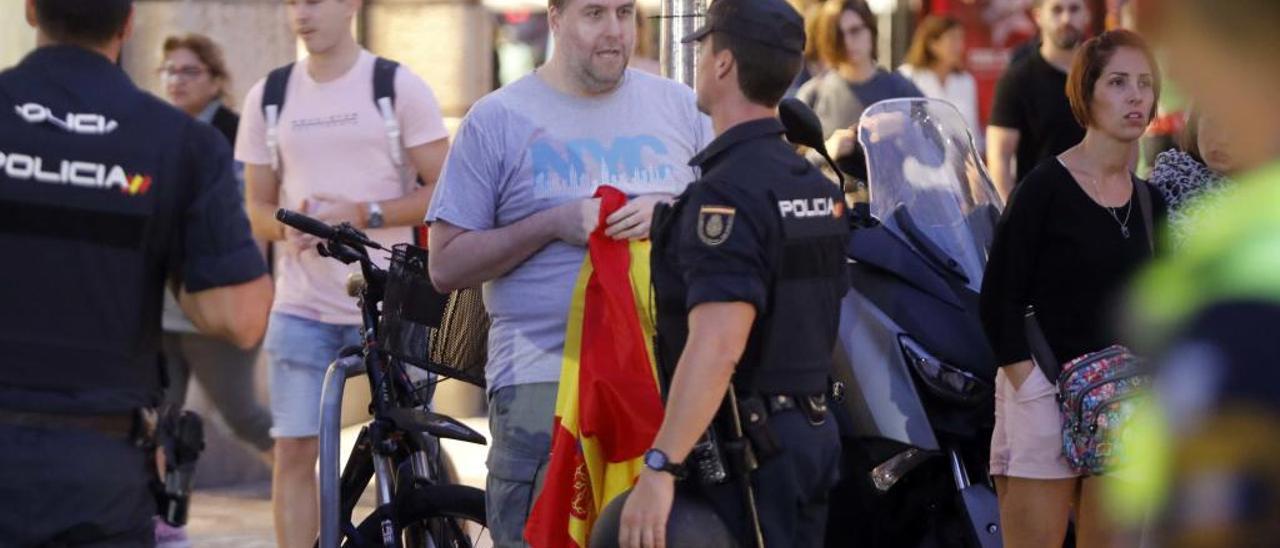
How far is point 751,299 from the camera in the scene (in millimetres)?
3928

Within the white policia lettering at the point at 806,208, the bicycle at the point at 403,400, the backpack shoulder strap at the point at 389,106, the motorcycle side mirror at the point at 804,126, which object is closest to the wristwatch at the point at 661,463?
the white policia lettering at the point at 806,208

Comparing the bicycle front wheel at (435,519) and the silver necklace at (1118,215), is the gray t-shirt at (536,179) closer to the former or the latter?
the bicycle front wheel at (435,519)

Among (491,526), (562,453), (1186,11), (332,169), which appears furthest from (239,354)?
(1186,11)

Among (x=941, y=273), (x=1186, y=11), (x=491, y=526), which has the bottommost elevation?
(x=491, y=526)

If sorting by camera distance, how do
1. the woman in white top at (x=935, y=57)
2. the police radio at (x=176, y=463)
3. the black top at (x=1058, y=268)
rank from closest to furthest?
the police radio at (x=176, y=463)
the black top at (x=1058, y=268)
the woman in white top at (x=935, y=57)

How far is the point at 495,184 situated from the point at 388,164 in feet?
5.86

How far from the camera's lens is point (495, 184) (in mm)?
5043

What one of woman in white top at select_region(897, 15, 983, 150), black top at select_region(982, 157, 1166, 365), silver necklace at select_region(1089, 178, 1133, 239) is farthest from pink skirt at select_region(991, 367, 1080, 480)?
woman in white top at select_region(897, 15, 983, 150)

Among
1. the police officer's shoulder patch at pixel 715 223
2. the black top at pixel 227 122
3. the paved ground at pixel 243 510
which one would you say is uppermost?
the black top at pixel 227 122

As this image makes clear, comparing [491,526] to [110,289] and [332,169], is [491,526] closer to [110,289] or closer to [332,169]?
[110,289]

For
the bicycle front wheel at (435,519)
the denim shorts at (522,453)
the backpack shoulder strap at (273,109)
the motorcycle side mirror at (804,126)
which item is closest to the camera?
the denim shorts at (522,453)

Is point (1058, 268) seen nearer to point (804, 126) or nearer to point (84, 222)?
point (804, 126)

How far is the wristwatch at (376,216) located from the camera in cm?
667

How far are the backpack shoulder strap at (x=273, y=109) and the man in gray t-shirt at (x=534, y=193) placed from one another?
1.88 m
